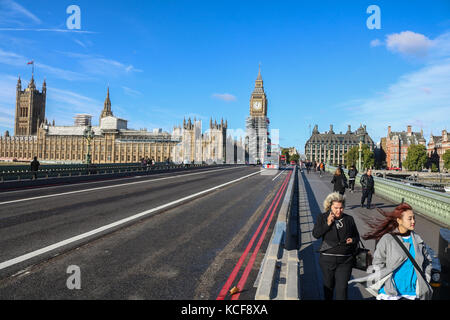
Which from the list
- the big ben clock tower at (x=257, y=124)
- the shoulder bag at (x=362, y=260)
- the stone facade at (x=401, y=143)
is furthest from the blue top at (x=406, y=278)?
the big ben clock tower at (x=257, y=124)

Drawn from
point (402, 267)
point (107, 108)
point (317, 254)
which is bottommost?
point (317, 254)

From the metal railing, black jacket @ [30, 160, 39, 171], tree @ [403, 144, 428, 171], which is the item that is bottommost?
the metal railing

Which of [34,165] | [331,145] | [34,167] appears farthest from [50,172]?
[331,145]

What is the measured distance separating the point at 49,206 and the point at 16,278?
7540 mm

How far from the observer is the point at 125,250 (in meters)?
6.89

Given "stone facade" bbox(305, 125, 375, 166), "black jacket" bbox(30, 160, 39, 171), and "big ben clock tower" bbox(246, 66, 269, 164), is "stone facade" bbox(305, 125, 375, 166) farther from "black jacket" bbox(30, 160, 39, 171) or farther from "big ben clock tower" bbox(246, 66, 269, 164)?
"black jacket" bbox(30, 160, 39, 171)

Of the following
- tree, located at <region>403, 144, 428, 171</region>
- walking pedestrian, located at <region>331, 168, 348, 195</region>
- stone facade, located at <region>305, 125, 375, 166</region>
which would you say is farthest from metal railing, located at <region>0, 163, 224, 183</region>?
stone facade, located at <region>305, 125, 375, 166</region>

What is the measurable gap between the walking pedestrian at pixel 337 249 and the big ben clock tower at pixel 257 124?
489 ft

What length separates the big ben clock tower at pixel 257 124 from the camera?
519ft

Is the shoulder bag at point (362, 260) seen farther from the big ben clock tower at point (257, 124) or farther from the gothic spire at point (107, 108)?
the gothic spire at point (107, 108)

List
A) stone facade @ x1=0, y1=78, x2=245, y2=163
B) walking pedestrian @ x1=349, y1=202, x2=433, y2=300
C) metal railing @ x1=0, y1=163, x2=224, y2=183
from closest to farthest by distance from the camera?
1. walking pedestrian @ x1=349, y1=202, x2=433, y2=300
2. metal railing @ x1=0, y1=163, x2=224, y2=183
3. stone facade @ x1=0, y1=78, x2=245, y2=163

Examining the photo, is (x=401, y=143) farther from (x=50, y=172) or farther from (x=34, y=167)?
(x=34, y=167)

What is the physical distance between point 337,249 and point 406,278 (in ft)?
2.84

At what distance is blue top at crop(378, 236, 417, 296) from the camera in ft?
11.8
